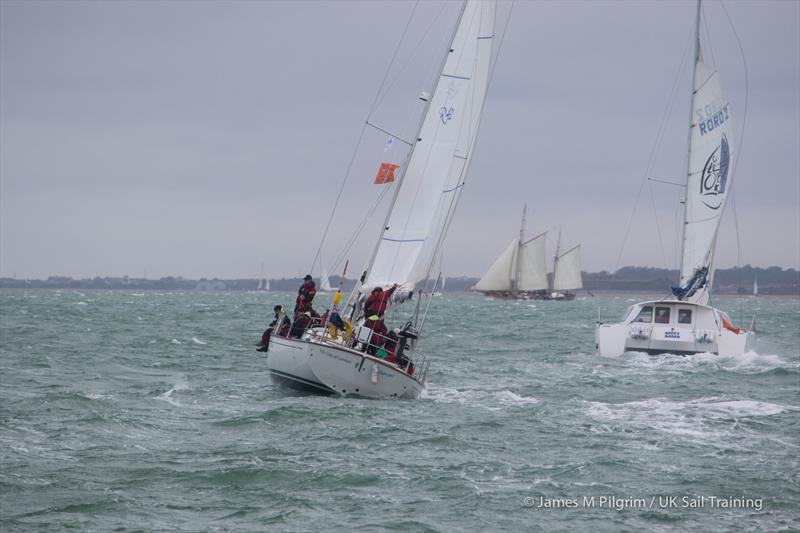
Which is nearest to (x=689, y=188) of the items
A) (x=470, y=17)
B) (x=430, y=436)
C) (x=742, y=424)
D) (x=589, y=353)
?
(x=589, y=353)

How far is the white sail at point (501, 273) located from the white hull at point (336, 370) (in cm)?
12477

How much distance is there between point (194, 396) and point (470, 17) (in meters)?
10.9

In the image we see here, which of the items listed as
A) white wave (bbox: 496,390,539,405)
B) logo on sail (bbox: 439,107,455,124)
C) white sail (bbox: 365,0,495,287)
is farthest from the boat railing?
logo on sail (bbox: 439,107,455,124)

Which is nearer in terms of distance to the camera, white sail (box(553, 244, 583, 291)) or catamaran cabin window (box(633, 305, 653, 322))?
catamaran cabin window (box(633, 305, 653, 322))

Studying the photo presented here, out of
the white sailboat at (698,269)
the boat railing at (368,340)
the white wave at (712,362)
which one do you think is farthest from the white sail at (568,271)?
the boat railing at (368,340)

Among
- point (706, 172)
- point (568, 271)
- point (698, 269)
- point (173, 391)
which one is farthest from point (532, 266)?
point (173, 391)

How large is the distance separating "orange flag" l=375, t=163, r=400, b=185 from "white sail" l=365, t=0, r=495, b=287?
30 cm

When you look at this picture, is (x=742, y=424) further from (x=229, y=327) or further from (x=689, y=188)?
(x=229, y=327)

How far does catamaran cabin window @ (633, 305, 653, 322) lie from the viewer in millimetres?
34531

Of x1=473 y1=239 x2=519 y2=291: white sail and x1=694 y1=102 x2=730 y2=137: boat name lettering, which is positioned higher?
x1=694 y1=102 x2=730 y2=137: boat name lettering

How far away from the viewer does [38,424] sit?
58.8ft

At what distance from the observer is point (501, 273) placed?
481 feet

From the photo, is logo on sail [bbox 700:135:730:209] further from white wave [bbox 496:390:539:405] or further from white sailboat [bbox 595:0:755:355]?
white wave [bbox 496:390:539:405]

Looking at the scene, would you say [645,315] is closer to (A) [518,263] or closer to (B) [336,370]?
(B) [336,370]
